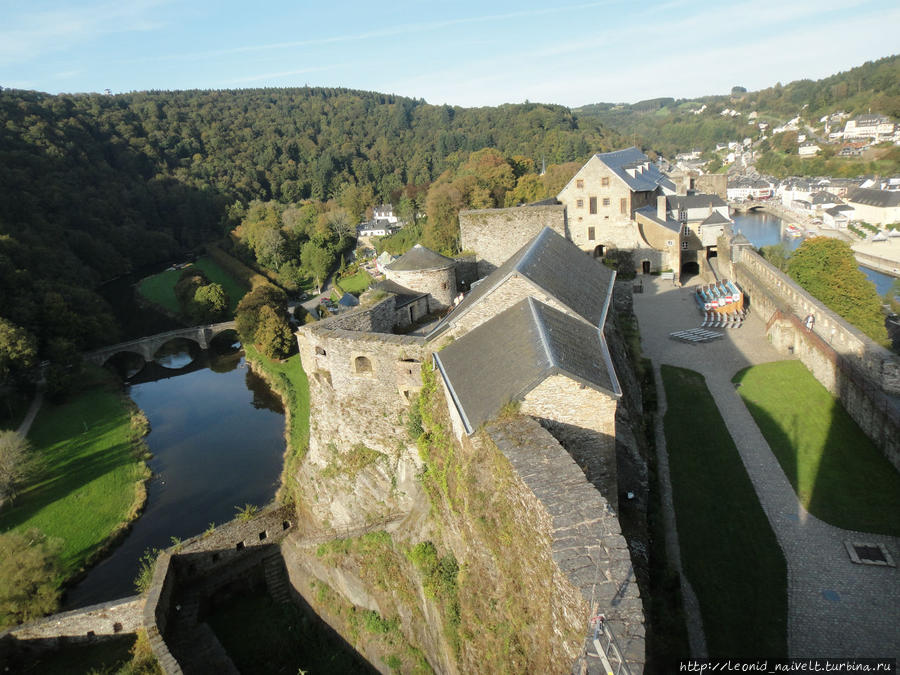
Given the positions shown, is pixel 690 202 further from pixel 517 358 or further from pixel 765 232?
pixel 765 232

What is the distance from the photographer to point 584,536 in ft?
22.0

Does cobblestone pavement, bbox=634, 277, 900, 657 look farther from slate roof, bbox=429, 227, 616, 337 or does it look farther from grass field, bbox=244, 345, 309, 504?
grass field, bbox=244, 345, 309, 504

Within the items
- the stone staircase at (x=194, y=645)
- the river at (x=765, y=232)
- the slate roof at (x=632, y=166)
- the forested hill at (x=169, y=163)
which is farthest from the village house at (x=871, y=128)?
the stone staircase at (x=194, y=645)

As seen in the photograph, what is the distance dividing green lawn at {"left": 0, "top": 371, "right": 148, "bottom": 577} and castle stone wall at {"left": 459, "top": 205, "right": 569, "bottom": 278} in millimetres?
18476

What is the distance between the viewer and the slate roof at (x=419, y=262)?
20.0 meters

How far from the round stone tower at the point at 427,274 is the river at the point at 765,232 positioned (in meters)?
43.5

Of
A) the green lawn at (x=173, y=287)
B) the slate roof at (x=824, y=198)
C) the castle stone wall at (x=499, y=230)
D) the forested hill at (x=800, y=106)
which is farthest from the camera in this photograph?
the forested hill at (x=800, y=106)

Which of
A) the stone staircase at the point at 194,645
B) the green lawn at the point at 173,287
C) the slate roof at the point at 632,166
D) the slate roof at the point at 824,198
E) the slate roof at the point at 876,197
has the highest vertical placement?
the slate roof at the point at 632,166

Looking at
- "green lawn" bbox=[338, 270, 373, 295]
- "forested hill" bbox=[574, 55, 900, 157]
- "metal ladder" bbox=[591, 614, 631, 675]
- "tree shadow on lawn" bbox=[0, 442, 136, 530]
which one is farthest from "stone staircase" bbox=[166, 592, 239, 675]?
"forested hill" bbox=[574, 55, 900, 157]

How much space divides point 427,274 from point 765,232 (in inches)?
2710

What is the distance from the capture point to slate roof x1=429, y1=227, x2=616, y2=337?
13.9m

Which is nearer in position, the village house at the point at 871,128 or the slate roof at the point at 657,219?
the slate roof at the point at 657,219

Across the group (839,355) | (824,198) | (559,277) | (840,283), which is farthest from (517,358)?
(824,198)

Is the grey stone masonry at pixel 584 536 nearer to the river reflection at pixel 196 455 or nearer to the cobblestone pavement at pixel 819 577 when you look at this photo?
the cobblestone pavement at pixel 819 577
